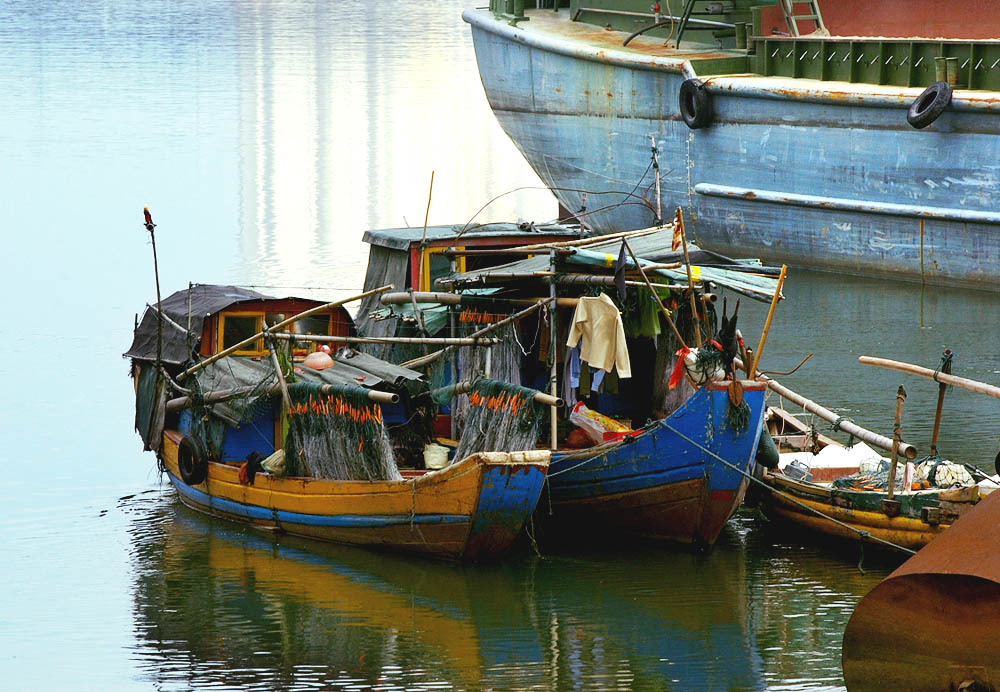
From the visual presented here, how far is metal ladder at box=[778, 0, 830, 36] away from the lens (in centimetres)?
2483

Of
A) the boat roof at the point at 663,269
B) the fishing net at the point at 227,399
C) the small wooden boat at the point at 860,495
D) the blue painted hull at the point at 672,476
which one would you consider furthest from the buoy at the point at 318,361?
the small wooden boat at the point at 860,495

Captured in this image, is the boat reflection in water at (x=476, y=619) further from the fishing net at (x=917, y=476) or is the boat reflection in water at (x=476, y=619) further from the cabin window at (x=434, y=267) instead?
the cabin window at (x=434, y=267)

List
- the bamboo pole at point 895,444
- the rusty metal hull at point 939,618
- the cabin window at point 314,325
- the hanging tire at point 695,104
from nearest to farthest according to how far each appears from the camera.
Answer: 1. the rusty metal hull at point 939,618
2. the bamboo pole at point 895,444
3. the cabin window at point 314,325
4. the hanging tire at point 695,104

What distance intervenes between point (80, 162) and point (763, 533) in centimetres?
2867

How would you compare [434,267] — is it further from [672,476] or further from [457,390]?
[672,476]

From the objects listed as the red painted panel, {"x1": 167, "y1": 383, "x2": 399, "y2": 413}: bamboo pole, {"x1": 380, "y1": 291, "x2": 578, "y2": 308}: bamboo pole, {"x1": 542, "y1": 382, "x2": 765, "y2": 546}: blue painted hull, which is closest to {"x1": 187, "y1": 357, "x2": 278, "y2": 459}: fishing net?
{"x1": 167, "y1": 383, "x2": 399, "y2": 413}: bamboo pole

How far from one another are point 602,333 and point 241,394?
127 inches

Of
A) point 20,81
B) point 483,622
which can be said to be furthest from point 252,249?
point 20,81

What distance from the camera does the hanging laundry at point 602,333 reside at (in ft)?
44.0

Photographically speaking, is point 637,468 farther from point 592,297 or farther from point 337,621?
point 337,621

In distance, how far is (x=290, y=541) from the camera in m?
13.7

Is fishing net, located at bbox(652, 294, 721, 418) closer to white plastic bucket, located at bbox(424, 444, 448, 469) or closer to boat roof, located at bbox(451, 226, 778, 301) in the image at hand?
boat roof, located at bbox(451, 226, 778, 301)

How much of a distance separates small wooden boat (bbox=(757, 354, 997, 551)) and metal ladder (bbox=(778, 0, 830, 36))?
472 inches

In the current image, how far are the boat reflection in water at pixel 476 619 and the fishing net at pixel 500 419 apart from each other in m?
1.03
